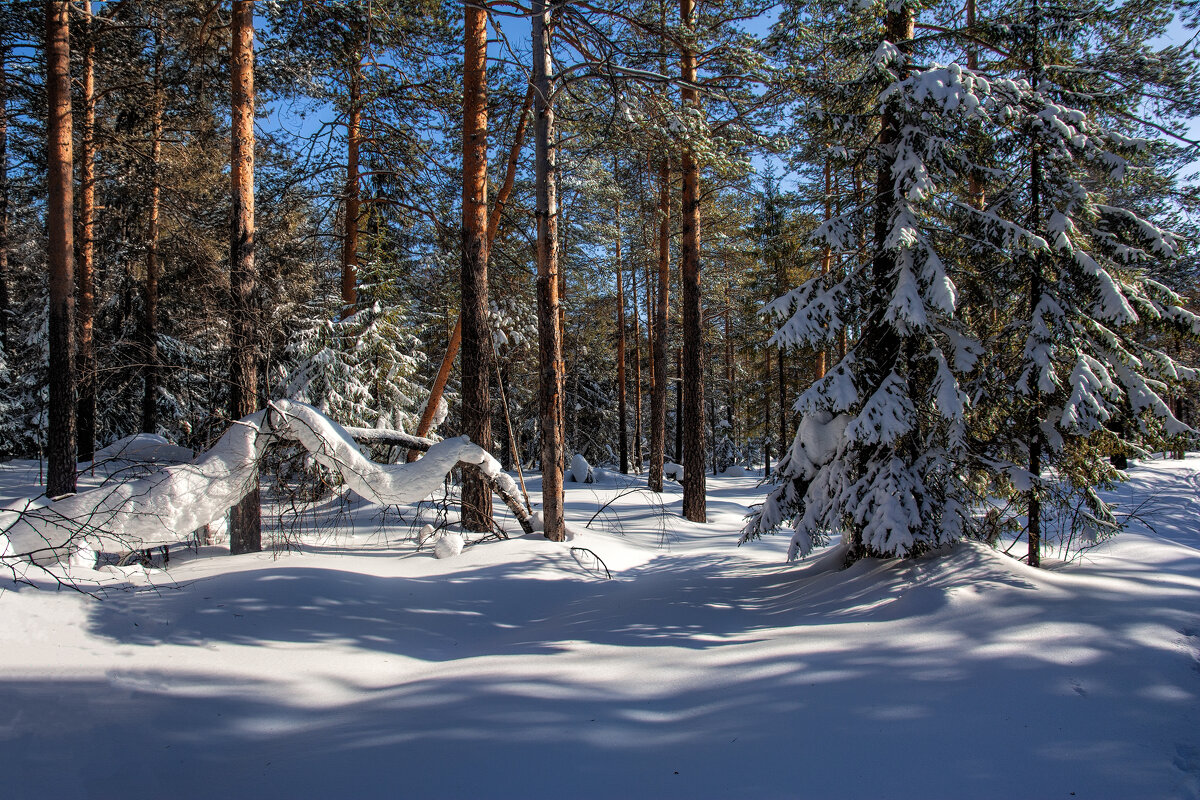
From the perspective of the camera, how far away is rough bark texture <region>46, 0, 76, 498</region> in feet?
24.9

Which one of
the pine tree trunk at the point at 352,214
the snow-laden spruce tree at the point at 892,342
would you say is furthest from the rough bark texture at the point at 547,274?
the pine tree trunk at the point at 352,214

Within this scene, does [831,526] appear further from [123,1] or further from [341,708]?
[123,1]

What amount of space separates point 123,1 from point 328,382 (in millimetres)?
6821

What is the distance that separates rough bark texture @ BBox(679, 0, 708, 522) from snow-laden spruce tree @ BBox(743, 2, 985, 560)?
4.70 metres

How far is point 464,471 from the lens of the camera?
25.8 ft

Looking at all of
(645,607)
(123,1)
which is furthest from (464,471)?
(123,1)

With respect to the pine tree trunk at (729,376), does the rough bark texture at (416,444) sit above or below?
below

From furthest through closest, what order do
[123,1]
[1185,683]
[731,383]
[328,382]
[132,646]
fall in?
[731,383] < [328,382] < [123,1] < [132,646] < [1185,683]

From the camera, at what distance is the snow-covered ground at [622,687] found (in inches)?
94.8

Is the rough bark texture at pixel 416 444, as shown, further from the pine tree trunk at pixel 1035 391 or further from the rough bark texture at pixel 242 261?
the pine tree trunk at pixel 1035 391

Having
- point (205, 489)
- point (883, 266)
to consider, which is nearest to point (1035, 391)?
point (883, 266)

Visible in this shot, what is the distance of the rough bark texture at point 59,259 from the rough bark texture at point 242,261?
2.91 metres

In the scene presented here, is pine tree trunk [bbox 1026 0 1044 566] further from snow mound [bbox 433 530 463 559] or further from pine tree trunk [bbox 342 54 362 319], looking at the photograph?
pine tree trunk [bbox 342 54 362 319]

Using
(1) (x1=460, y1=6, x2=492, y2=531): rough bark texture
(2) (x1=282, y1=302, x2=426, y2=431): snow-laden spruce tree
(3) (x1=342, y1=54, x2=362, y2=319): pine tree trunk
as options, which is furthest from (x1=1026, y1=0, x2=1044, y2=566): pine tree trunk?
(2) (x1=282, y1=302, x2=426, y2=431): snow-laden spruce tree
